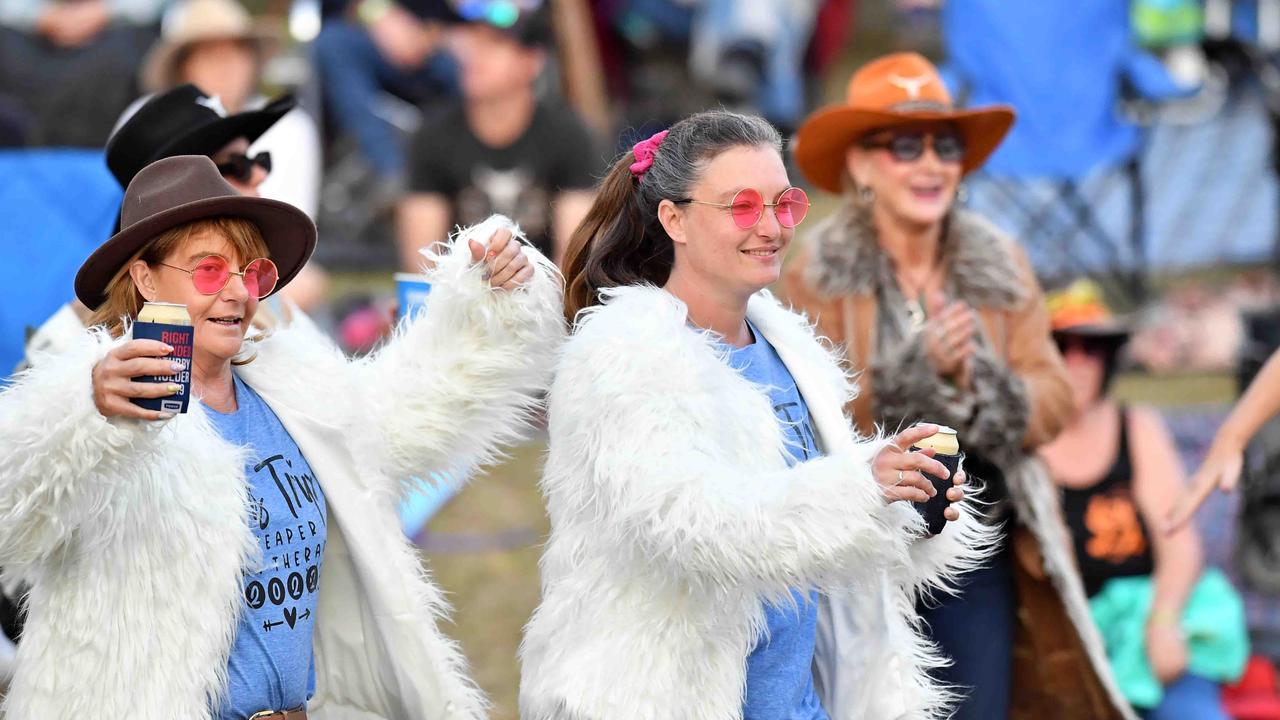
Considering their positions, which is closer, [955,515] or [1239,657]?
[955,515]

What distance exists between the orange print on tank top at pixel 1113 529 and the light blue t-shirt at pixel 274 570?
292 cm

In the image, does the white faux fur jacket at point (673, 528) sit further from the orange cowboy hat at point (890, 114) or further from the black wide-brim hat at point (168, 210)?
the orange cowboy hat at point (890, 114)

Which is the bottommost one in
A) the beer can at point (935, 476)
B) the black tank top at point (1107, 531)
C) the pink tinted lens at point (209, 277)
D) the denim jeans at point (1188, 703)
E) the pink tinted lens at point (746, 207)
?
the denim jeans at point (1188, 703)

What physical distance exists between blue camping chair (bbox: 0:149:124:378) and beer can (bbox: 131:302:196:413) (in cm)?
285

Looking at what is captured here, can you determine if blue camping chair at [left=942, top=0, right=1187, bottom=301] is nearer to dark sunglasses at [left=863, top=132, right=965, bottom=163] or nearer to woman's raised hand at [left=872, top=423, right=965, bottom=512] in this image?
dark sunglasses at [left=863, top=132, right=965, bottom=163]

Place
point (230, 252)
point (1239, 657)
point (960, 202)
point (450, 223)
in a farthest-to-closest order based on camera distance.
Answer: point (450, 223), point (1239, 657), point (960, 202), point (230, 252)

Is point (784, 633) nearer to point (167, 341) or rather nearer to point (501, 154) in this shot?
point (167, 341)

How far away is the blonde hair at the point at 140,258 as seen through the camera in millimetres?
3088

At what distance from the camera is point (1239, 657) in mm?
5305

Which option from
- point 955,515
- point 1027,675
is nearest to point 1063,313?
point 1027,675

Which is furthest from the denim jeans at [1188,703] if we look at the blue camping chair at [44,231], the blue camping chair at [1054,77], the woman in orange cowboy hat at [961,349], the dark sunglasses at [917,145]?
the blue camping chair at [1054,77]

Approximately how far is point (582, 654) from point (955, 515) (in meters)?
0.77

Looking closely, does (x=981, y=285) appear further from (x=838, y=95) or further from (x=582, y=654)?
(x=838, y=95)

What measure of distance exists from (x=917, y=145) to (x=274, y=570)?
2.25 metres
